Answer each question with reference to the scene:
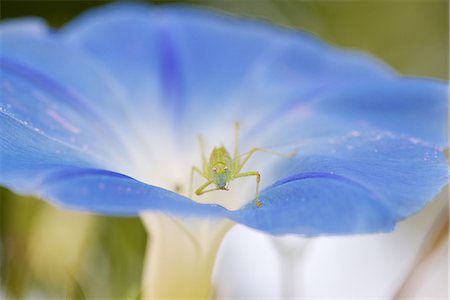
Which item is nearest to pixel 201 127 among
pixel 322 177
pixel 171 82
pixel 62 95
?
pixel 171 82

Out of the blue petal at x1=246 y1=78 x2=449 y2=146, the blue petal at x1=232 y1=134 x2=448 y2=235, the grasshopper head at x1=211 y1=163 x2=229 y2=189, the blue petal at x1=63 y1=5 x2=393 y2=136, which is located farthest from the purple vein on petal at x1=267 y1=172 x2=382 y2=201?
the blue petal at x1=63 y1=5 x2=393 y2=136

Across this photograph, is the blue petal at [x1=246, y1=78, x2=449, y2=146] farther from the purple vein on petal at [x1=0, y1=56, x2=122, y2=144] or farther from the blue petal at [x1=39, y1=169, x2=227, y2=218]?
the blue petal at [x1=39, y1=169, x2=227, y2=218]

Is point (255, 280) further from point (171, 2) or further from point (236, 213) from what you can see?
point (171, 2)

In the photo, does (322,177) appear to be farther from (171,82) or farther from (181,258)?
(171,82)

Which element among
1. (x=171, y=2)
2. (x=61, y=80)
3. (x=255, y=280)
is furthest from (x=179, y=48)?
(x=171, y=2)

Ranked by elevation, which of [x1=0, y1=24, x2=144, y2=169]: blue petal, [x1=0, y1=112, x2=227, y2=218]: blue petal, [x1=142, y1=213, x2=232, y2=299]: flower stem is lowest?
[x1=142, y1=213, x2=232, y2=299]: flower stem

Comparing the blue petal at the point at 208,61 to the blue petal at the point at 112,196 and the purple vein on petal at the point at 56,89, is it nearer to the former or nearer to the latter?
the purple vein on petal at the point at 56,89

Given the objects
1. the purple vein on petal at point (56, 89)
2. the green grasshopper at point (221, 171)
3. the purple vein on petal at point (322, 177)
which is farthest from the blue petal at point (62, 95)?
the purple vein on petal at point (322, 177)
